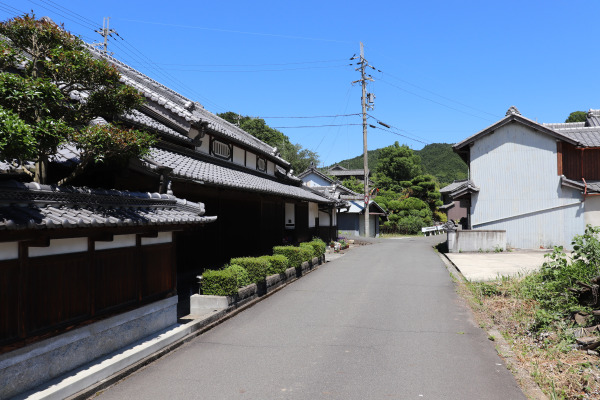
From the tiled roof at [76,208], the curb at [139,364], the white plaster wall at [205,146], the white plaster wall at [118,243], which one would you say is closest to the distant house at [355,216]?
the white plaster wall at [205,146]

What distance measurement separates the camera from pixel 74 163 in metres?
6.54

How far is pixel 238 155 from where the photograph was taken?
58.4 ft

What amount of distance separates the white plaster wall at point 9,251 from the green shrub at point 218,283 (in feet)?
16.6

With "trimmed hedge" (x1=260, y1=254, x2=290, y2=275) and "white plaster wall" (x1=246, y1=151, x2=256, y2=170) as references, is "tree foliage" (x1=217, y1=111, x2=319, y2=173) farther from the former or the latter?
"trimmed hedge" (x1=260, y1=254, x2=290, y2=275)

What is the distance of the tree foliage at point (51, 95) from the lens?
181 inches

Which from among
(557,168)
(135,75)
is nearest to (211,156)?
(135,75)

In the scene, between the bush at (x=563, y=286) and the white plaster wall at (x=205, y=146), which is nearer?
the bush at (x=563, y=286)

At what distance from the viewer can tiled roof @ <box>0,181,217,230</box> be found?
443 cm

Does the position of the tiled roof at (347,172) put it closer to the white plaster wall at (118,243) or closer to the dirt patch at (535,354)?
the dirt patch at (535,354)

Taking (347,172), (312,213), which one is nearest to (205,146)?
(312,213)

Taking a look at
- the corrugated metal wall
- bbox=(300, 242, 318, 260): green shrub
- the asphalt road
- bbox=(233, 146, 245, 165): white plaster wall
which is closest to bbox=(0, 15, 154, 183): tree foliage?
the asphalt road

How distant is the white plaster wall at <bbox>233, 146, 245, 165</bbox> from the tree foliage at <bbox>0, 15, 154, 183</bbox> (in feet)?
36.4

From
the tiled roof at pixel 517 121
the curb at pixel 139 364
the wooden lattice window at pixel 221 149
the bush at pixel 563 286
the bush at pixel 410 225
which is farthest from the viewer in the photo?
the bush at pixel 410 225

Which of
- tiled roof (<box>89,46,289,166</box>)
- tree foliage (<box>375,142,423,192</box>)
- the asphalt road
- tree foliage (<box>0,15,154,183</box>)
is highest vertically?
tree foliage (<box>375,142,423,192</box>)
